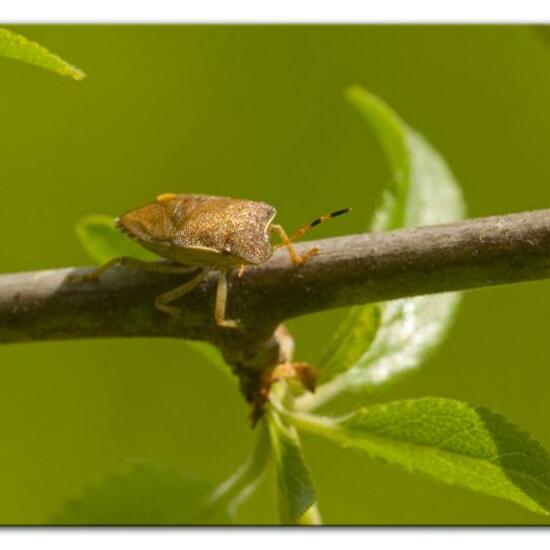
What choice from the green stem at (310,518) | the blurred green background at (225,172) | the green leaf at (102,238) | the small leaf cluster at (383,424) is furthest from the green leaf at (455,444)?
the blurred green background at (225,172)

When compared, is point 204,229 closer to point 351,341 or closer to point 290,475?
point 351,341

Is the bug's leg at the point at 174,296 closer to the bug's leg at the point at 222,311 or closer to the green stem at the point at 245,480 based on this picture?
the bug's leg at the point at 222,311

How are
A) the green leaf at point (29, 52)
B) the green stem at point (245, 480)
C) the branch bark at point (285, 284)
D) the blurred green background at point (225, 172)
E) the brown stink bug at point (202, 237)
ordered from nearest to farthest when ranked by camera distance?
1. the green leaf at point (29, 52)
2. the branch bark at point (285, 284)
3. the brown stink bug at point (202, 237)
4. the green stem at point (245, 480)
5. the blurred green background at point (225, 172)

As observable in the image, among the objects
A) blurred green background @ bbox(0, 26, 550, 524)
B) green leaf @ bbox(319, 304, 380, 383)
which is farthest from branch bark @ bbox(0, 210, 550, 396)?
blurred green background @ bbox(0, 26, 550, 524)

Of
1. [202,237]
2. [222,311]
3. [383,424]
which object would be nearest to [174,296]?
[222,311]

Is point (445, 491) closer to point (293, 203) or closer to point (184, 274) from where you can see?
point (293, 203)

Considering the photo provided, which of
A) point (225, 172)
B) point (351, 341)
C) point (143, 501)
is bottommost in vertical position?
point (143, 501)

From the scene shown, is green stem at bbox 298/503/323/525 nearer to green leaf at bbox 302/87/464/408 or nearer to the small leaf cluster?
the small leaf cluster
